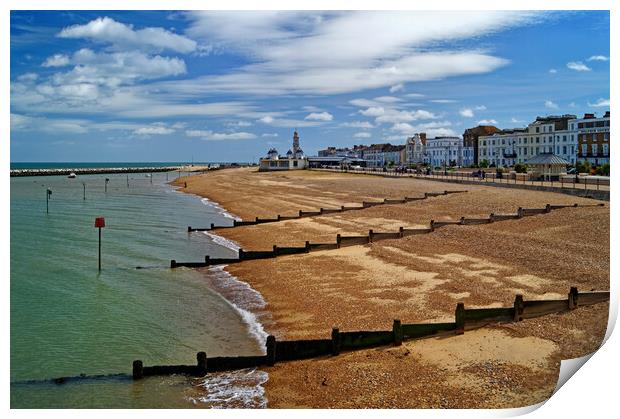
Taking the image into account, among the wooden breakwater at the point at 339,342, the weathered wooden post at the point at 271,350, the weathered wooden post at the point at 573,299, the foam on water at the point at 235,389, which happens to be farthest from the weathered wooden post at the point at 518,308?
the foam on water at the point at 235,389

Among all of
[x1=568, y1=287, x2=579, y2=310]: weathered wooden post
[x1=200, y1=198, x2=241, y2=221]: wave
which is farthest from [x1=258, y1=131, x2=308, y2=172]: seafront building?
[x1=568, y1=287, x2=579, y2=310]: weathered wooden post

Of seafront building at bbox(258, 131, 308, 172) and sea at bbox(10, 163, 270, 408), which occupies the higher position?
seafront building at bbox(258, 131, 308, 172)

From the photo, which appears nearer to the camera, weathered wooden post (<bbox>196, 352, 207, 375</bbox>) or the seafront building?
weathered wooden post (<bbox>196, 352, 207, 375</bbox>)

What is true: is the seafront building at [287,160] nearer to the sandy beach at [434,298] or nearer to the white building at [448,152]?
the white building at [448,152]

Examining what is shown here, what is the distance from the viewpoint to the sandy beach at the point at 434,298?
445 inches

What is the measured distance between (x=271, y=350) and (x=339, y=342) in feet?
4.97

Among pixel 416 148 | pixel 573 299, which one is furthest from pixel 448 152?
pixel 573 299

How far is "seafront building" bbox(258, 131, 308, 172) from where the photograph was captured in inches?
5217

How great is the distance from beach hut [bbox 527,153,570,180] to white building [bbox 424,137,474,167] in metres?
62.7

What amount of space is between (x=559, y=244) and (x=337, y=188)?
43052mm

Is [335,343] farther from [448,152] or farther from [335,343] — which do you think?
[448,152]

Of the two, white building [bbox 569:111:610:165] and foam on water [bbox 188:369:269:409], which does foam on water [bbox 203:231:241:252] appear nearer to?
foam on water [bbox 188:369:269:409]

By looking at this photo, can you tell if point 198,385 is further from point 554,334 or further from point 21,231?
point 21,231

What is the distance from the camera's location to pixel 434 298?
54.7 feet
